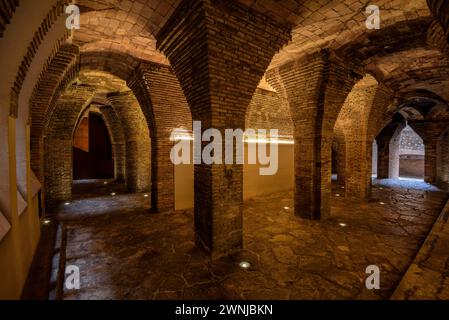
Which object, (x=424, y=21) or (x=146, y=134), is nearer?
(x=424, y=21)

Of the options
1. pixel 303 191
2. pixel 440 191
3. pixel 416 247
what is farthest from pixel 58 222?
pixel 440 191

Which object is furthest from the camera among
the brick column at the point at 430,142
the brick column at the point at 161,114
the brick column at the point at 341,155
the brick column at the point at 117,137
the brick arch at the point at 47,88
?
the brick column at the point at 430,142

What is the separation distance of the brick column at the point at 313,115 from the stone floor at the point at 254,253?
77 cm

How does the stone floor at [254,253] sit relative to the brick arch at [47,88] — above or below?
below

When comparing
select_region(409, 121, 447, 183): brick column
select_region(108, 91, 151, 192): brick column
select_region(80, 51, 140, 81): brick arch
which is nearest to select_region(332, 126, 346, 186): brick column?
select_region(409, 121, 447, 183): brick column

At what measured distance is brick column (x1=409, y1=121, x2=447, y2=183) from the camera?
13.3m

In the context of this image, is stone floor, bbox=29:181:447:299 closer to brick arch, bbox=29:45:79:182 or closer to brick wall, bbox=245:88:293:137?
brick arch, bbox=29:45:79:182

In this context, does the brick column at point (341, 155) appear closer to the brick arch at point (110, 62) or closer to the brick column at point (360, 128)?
the brick column at point (360, 128)

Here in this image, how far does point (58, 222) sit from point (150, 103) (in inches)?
173

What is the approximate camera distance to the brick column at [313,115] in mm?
5930

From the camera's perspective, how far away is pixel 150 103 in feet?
22.3

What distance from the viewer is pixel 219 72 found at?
3924mm

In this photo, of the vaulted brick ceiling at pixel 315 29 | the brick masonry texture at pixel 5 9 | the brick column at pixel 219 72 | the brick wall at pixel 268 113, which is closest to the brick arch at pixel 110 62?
the vaulted brick ceiling at pixel 315 29

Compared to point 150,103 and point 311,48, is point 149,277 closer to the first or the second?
point 150,103
